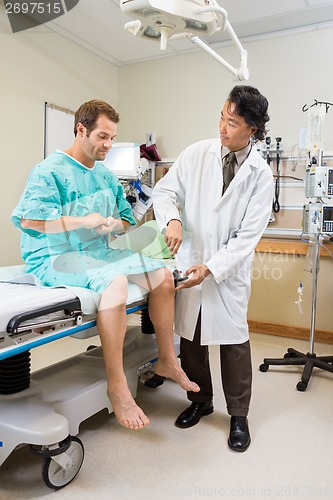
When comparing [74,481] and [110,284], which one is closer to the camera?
[74,481]

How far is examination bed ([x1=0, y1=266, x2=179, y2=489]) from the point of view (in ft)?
4.91

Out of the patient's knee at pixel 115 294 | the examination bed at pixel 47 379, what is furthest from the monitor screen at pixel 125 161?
the patient's knee at pixel 115 294

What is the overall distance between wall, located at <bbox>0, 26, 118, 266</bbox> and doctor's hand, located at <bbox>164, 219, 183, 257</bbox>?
74.9 inches

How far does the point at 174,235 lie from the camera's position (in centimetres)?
189

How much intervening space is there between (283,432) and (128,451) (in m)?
0.78

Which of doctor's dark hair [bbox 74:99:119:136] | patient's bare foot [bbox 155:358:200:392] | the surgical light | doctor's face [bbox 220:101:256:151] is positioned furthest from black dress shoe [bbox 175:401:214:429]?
the surgical light

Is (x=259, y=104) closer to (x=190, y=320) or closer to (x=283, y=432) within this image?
(x=190, y=320)

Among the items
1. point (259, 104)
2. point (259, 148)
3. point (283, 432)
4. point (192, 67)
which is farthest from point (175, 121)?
point (283, 432)

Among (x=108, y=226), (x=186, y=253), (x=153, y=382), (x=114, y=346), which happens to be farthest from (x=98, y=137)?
(x=153, y=382)

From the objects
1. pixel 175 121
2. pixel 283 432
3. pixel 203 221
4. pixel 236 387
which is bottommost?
pixel 283 432

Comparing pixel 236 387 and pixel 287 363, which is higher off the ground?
pixel 236 387

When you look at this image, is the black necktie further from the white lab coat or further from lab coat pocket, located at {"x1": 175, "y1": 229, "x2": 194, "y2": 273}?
lab coat pocket, located at {"x1": 175, "y1": 229, "x2": 194, "y2": 273}

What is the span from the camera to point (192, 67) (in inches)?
159

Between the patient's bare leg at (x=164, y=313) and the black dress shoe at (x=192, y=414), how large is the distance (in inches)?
9.1
